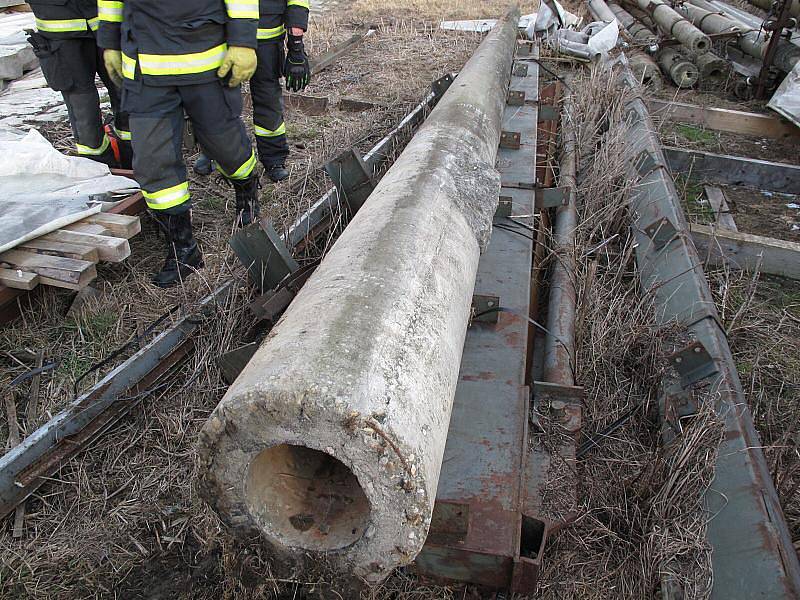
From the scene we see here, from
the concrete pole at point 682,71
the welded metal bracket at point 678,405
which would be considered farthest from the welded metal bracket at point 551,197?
the concrete pole at point 682,71

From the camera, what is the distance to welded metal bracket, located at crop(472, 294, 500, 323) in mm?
2320

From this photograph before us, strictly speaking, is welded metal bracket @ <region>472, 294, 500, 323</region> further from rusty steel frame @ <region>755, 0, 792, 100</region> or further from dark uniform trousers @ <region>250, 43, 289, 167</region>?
rusty steel frame @ <region>755, 0, 792, 100</region>

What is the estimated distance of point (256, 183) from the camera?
364 cm

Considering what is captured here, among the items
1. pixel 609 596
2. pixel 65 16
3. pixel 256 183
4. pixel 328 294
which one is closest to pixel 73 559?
pixel 328 294

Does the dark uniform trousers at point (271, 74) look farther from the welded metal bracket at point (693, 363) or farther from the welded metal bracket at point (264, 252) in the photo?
the welded metal bracket at point (693, 363)

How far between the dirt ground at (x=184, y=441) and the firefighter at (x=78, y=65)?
69 cm

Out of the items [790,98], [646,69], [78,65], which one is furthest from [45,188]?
[646,69]

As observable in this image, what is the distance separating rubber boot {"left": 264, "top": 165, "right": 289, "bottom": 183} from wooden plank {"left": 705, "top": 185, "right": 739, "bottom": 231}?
3.15 metres

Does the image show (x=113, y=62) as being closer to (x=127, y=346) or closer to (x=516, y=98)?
(x=127, y=346)

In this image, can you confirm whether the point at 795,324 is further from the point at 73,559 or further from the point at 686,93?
the point at 686,93

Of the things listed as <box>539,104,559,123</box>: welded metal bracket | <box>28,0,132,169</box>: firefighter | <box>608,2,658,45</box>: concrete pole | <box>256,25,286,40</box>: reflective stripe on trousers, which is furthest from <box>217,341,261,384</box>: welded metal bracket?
<box>608,2,658,45</box>: concrete pole

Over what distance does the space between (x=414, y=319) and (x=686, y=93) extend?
7145 millimetres

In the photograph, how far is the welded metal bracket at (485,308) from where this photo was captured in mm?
2320

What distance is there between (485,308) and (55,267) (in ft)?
6.61
